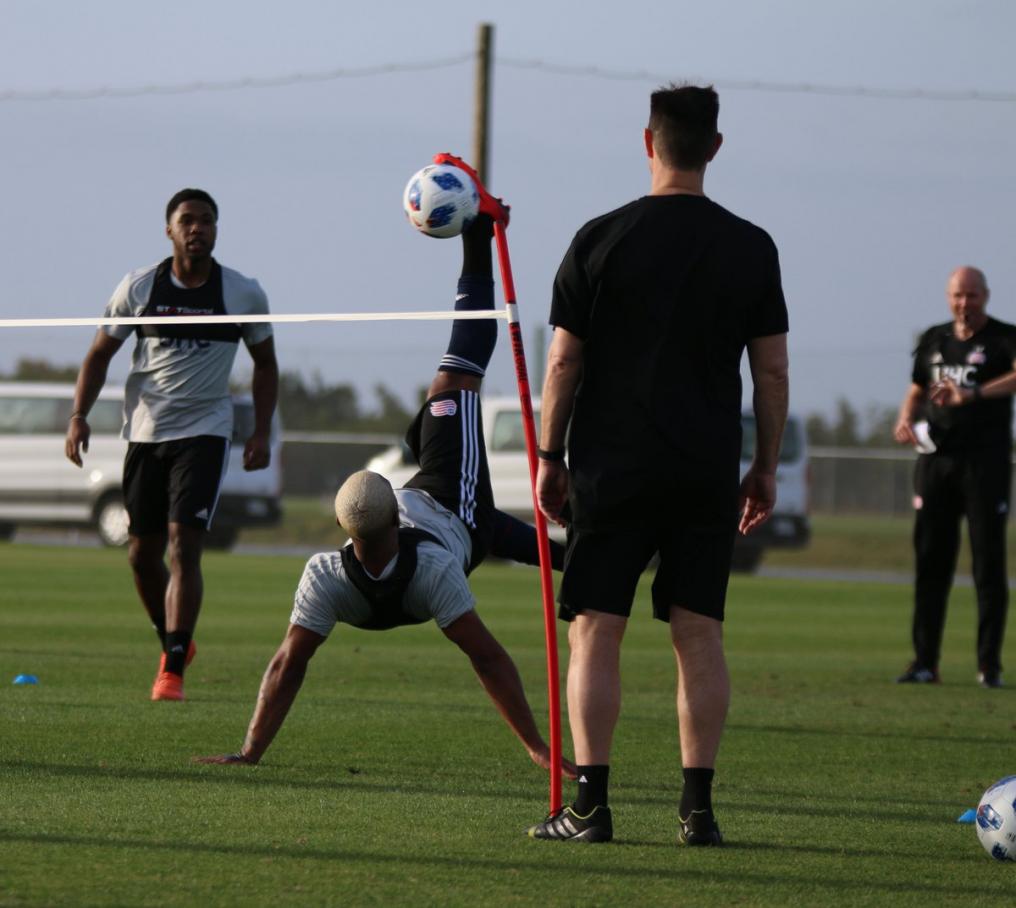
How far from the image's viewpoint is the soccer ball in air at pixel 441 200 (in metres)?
6.37

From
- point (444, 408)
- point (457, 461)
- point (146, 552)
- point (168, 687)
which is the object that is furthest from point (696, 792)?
point (146, 552)

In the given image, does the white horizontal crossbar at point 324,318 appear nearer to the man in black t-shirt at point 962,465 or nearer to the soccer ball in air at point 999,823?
the soccer ball in air at point 999,823

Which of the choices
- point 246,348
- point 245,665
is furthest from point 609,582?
point 245,665

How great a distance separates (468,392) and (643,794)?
2122 millimetres

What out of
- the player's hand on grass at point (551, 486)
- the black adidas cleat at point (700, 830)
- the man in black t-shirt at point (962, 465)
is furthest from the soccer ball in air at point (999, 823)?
the man in black t-shirt at point (962, 465)

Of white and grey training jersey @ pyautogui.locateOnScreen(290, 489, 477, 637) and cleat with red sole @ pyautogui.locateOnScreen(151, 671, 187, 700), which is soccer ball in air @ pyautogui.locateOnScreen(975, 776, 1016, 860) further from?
cleat with red sole @ pyautogui.locateOnScreen(151, 671, 187, 700)

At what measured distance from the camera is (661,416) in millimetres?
5156

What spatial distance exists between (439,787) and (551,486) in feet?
4.46

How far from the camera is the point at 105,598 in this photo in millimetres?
15992

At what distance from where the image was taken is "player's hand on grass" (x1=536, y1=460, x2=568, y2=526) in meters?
5.31

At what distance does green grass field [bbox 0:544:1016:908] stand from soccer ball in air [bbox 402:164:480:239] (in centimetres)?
193

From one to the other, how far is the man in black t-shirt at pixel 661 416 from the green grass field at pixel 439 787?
371 millimetres

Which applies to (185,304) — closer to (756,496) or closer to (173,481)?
(173,481)

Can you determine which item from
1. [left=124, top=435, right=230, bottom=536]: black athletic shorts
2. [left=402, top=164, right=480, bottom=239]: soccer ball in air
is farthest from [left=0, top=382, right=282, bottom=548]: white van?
[left=402, top=164, right=480, bottom=239]: soccer ball in air
